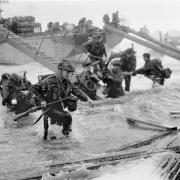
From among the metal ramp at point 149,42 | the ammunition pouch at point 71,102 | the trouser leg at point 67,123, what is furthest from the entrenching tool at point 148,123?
the metal ramp at point 149,42

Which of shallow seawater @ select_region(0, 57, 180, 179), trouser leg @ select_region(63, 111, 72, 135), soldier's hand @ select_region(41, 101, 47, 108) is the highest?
soldier's hand @ select_region(41, 101, 47, 108)

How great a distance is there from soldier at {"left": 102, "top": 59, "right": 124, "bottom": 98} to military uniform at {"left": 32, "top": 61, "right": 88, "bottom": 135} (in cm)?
381

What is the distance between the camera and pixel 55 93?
7.68 metres

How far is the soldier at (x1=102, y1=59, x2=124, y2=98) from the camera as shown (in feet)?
38.3

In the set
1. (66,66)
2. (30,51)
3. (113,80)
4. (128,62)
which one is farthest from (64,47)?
(66,66)

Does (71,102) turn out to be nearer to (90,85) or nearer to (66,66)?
(66,66)

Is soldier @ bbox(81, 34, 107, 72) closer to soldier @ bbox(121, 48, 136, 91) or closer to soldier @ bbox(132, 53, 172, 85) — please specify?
soldier @ bbox(121, 48, 136, 91)

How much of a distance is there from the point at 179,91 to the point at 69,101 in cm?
613

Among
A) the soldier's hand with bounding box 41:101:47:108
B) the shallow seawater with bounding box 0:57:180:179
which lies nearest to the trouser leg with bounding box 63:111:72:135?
the shallow seawater with bounding box 0:57:180:179

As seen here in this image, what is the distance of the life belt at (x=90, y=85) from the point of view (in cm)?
1159

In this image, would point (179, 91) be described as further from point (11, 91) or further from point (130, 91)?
point (11, 91)

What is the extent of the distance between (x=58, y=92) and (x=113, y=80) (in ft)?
13.6

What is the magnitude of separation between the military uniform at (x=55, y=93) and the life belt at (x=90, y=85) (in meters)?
3.61

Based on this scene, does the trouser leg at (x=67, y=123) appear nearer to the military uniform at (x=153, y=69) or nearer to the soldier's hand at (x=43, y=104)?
the soldier's hand at (x=43, y=104)
